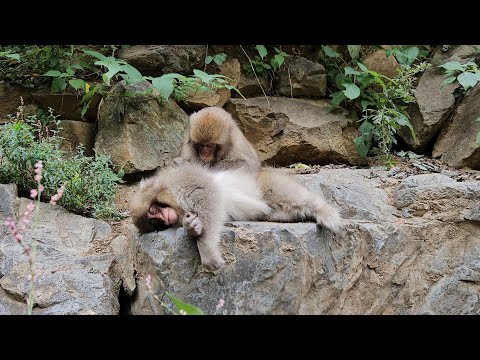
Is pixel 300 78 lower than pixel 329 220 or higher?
higher

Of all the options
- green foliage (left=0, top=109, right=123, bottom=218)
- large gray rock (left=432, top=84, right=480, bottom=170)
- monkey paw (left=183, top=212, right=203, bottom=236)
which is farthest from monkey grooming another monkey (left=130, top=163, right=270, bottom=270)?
large gray rock (left=432, top=84, right=480, bottom=170)

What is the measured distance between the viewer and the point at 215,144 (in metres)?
5.43

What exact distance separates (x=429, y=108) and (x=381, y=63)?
0.85 metres

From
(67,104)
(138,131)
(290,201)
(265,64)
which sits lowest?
(138,131)

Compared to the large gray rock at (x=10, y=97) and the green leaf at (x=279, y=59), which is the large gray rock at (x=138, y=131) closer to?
the large gray rock at (x=10, y=97)

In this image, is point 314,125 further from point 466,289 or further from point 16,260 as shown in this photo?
point 16,260

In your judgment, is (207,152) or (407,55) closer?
(207,152)

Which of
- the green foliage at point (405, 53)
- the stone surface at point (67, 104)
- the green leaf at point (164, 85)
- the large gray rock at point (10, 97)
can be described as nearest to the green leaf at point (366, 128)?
the green foliage at point (405, 53)

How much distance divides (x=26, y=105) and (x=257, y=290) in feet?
12.3

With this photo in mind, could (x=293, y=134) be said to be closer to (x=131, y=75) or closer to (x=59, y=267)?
(x=131, y=75)

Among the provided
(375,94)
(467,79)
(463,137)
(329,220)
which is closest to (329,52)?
(375,94)

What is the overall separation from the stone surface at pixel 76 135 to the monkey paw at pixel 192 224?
2.88 m

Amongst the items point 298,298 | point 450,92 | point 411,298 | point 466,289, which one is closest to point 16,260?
point 298,298

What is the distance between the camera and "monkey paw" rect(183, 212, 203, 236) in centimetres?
394
